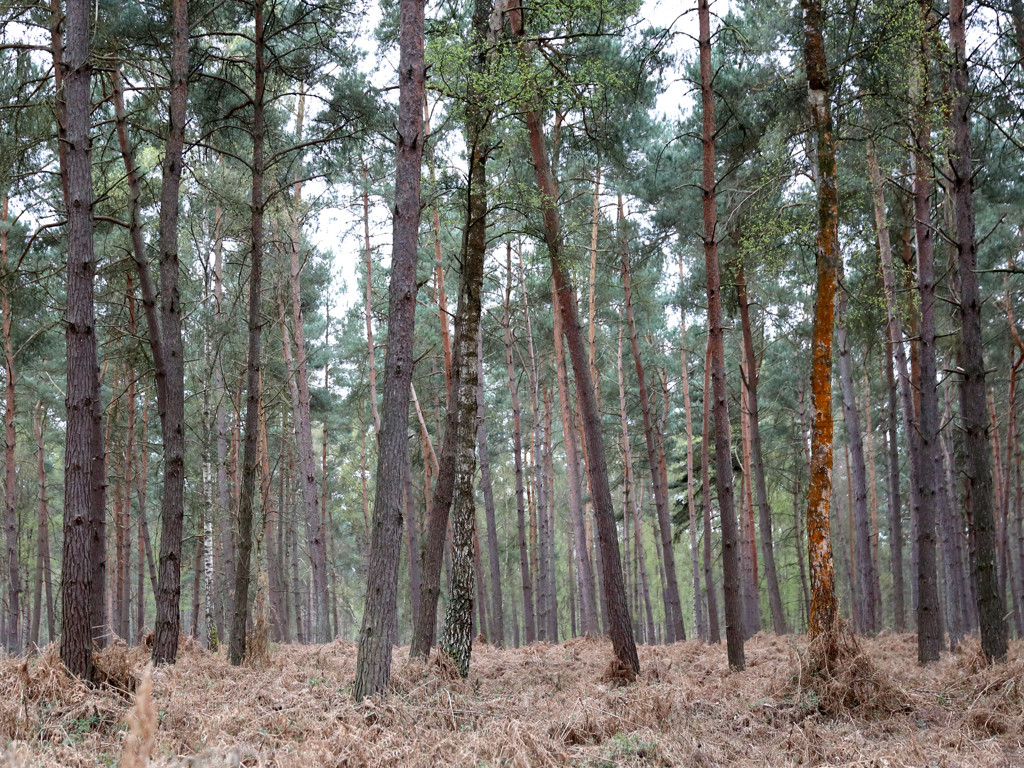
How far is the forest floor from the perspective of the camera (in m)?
4.62

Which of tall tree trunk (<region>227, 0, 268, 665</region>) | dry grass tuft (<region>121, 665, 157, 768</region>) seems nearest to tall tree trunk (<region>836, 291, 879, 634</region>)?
tall tree trunk (<region>227, 0, 268, 665</region>)

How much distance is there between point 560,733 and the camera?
5406 mm

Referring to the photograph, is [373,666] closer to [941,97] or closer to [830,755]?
[830,755]

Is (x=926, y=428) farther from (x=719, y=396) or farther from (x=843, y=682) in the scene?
(x=843, y=682)

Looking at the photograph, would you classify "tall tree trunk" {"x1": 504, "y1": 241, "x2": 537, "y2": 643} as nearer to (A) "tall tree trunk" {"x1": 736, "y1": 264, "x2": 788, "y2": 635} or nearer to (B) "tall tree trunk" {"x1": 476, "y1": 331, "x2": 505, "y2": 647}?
(B) "tall tree trunk" {"x1": 476, "y1": 331, "x2": 505, "y2": 647}

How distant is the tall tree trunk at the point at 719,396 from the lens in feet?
30.0

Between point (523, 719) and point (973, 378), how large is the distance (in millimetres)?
6077

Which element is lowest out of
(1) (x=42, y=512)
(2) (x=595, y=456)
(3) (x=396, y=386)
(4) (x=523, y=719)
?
(4) (x=523, y=719)

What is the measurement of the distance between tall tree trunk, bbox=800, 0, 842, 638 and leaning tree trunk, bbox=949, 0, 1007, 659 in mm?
1585

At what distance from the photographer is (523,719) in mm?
5758

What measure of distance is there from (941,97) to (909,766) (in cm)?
683

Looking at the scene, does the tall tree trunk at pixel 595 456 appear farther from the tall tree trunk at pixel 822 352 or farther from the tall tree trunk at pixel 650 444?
the tall tree trunk at pixel 650 444

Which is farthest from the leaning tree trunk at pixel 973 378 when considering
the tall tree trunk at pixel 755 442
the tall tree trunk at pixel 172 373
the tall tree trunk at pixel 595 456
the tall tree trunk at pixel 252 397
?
the tall tree trunk at pixel 172 373

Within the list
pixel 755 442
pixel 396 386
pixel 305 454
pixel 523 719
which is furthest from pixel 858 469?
pixel 396 386
